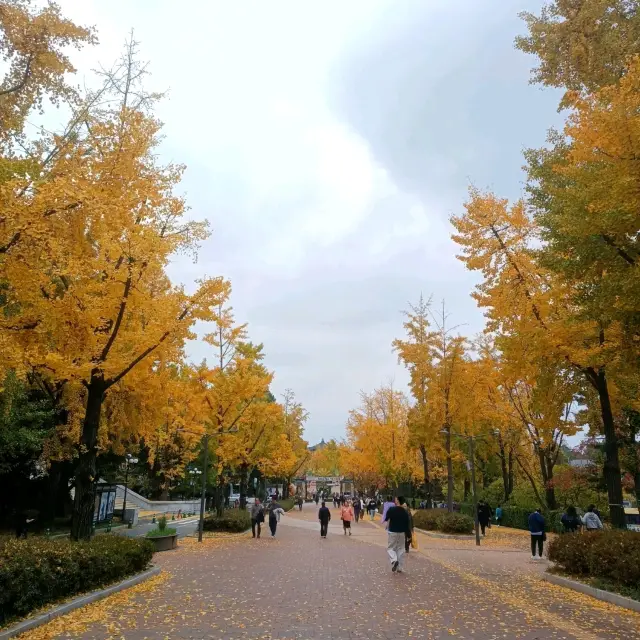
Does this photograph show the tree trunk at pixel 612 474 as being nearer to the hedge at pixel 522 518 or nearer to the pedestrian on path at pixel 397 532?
the pedestrian on path at pixel 397 532

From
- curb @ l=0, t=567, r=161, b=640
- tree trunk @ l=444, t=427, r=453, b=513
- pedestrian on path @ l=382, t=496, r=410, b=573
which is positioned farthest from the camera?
tree trunk @ l=444, t=427, r=453, b=513

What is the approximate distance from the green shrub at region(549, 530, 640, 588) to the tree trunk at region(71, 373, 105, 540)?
32.5ft

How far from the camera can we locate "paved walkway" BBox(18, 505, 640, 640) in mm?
6621

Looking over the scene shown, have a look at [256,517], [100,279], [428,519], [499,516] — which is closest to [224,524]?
[256,517]

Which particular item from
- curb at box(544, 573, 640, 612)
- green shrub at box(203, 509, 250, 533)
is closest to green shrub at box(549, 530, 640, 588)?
curb at box(544, 573, 640, 612)

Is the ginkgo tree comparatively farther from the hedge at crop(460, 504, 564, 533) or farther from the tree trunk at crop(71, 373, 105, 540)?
the hedge at crop(460, 504, 564, 533)

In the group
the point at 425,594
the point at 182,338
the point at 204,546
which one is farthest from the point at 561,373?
the point at 204,546

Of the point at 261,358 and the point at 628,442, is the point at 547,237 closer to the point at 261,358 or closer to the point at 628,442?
the point at 628,442

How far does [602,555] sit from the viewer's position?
976 cm

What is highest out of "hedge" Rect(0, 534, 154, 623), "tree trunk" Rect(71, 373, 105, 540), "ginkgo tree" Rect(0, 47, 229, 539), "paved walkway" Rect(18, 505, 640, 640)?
"ginkgo tree" Rect(0, 47, 229, 539)

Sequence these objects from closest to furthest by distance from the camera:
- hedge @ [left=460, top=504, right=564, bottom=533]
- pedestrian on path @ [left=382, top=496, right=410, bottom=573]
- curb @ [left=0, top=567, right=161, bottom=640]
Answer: curb @ [left=0, top=567, right=161, bottom=640] → pedestrian on path @ [left=382, top=496, right=410, bottom=573] → hedge @ [left=460, top=504, right=564, bottom=533]

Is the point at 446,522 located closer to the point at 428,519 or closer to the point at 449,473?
the point at 428,519

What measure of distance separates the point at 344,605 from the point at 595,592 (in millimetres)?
4692

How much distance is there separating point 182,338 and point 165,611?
5.32 metres
